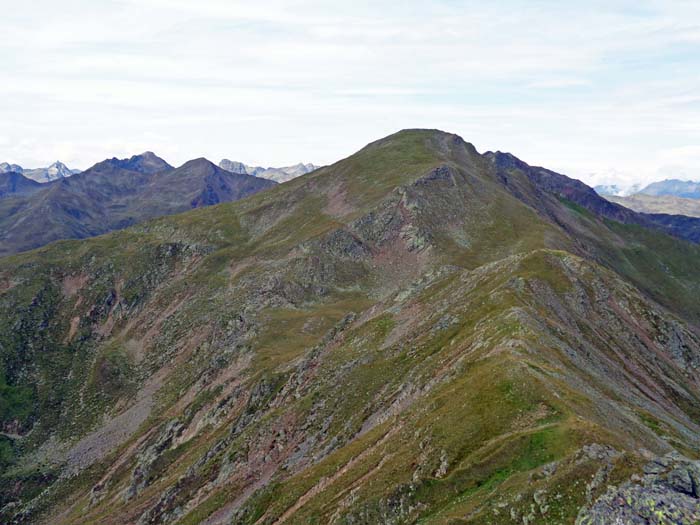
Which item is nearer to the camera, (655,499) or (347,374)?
(655,499)

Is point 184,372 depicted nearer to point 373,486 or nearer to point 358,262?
point 358,262

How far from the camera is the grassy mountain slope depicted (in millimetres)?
44094

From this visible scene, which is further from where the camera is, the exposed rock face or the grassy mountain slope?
the grassy mountain slope

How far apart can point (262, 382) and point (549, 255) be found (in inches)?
2583

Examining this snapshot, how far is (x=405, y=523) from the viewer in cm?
4059

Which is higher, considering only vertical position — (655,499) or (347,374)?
(655,499)

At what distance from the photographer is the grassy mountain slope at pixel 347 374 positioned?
44.1m

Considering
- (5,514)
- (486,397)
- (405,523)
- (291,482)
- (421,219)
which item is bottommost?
(5,514)

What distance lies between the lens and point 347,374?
271 ft

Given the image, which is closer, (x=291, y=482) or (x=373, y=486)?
(x=373, y=486)

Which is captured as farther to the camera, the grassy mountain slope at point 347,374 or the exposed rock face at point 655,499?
the grassy mountain slope at point 347,374

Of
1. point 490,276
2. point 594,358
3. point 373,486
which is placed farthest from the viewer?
point 490,276

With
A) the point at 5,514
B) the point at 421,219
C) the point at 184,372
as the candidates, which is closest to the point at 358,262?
the point at 421,219

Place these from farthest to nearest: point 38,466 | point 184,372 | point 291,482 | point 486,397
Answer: point 184,372 < point 38,466 < point 291,482 < point 486,397
